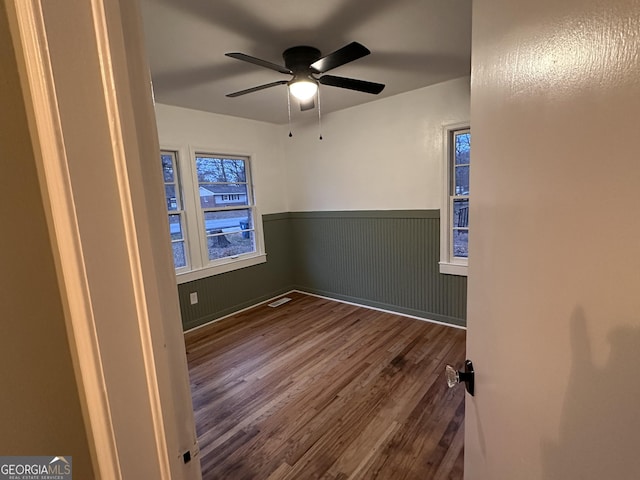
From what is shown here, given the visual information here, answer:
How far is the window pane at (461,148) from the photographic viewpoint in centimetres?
296

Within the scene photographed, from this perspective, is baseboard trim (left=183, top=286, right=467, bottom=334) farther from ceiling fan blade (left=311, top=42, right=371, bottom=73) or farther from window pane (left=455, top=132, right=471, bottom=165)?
ceiling fan blade (left=311, top=42, right=371, bottom=73)

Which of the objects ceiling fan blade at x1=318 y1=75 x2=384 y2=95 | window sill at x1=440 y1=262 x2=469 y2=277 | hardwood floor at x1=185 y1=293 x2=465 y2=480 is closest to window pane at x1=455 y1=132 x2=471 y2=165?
window sill at x1=440 y1=262 x2=469 y2=277

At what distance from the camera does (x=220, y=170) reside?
3682 millimetres

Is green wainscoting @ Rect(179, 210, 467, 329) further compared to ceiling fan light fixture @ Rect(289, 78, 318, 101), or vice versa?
green wainscoting @ Rect(179, 210, 467, 329)

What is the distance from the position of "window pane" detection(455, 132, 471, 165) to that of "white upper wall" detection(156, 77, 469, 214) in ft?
0.57

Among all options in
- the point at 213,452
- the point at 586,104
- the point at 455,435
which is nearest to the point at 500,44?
the point at 586,104

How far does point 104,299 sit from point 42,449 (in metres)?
0.24

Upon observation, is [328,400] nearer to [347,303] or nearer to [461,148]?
[347,303]

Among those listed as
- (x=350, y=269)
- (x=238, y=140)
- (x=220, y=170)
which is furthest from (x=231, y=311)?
(x=238, y=140)

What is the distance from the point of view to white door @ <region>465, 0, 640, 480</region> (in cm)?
31

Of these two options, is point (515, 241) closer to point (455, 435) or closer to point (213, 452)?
point (455, 435)

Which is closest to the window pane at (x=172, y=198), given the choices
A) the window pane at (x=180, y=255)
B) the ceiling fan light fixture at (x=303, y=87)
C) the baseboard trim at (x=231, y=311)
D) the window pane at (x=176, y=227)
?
the window pane at (x=176, y=227)

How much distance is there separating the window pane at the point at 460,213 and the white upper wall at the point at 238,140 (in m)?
2.39

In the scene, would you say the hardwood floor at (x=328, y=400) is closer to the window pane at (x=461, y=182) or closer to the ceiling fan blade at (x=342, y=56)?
the window pane at (x=461, y=182)
